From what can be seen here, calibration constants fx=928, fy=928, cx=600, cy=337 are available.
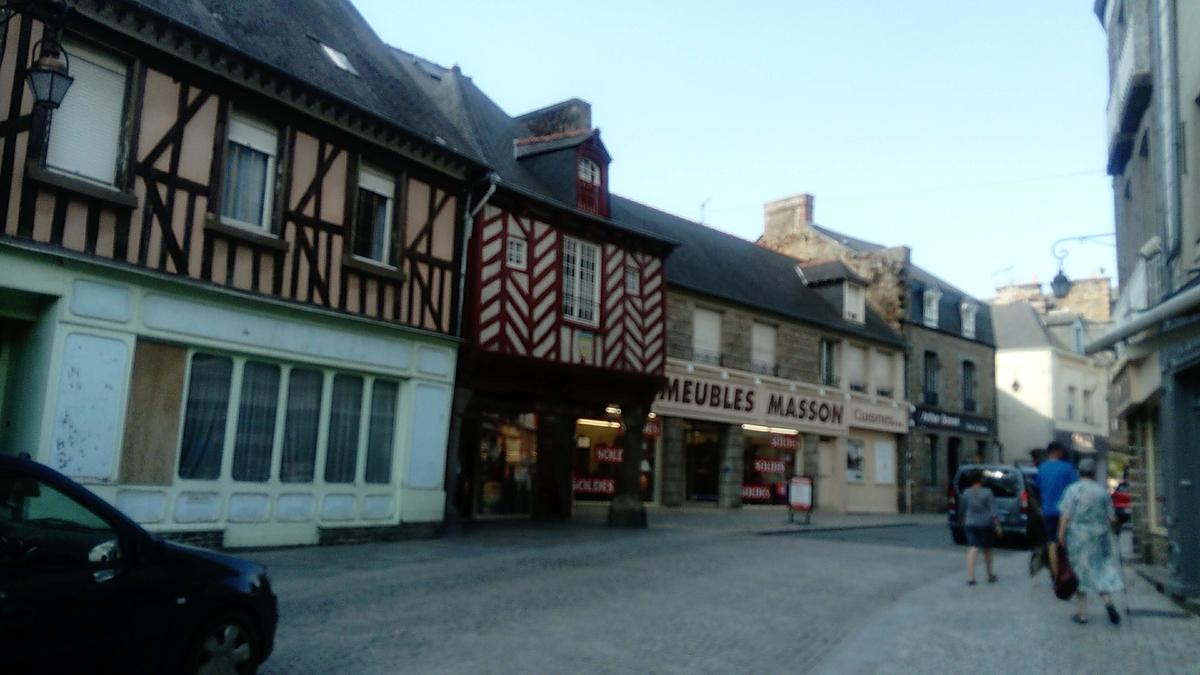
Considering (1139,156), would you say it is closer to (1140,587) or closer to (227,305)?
(1140,587)

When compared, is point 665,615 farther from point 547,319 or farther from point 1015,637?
point 547,319

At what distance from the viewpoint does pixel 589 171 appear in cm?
1755

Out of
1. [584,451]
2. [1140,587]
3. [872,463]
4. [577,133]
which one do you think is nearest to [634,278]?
[577,133]

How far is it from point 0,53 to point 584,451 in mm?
13652

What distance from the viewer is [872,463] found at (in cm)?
2877

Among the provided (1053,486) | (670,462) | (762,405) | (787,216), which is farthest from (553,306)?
(787,216)

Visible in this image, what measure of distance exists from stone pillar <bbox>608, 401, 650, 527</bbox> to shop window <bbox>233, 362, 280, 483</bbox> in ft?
23.8

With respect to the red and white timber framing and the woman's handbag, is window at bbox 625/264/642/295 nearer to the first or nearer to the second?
the red and white timber framing

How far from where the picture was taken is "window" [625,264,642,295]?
17453 millimetres

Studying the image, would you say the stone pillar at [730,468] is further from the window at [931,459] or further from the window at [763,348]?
the window at [931,459]

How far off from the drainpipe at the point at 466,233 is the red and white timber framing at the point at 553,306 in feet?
0.71

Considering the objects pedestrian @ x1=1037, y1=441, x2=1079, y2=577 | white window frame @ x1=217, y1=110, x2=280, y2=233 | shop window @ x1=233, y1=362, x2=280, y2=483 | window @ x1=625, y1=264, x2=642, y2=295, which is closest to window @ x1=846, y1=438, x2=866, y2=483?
window @ x1=625, y1=264, x2=642, y2=295

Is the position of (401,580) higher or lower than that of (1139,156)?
lower

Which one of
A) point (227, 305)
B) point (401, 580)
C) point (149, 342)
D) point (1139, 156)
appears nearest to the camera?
point (401, 580)
